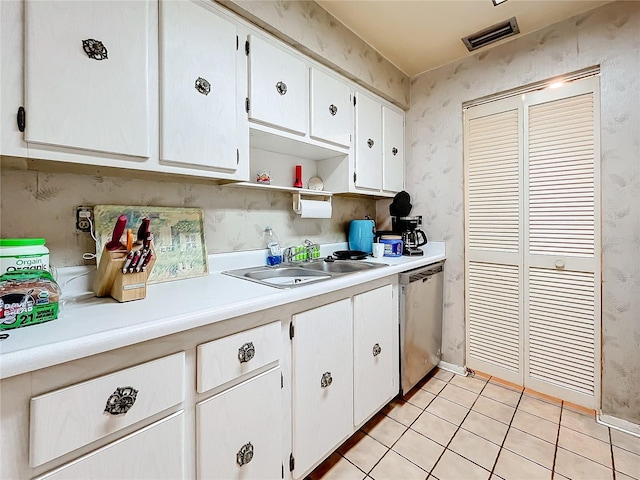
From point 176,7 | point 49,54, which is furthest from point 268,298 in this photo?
point 176,7

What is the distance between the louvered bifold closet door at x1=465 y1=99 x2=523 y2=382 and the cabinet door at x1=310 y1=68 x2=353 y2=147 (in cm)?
101

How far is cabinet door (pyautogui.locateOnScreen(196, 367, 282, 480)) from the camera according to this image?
36.2 inches

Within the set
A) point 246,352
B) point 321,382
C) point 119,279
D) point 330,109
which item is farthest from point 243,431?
point 330,109

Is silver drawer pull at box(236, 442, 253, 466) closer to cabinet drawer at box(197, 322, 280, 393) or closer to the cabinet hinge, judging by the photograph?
cabinet drawer at box(197, 322, 280, 393)

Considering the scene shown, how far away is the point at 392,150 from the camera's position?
238 cm

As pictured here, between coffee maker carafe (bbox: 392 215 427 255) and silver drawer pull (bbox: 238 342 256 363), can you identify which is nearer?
silver drawer pull (bbox: 238 342 256 363)

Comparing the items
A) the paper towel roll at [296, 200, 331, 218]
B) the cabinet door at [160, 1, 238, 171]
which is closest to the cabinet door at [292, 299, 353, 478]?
the paper towel roll at [296, 200, 331, 218]

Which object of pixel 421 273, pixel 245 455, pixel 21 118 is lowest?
pixel 245 455

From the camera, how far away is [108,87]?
0.98 m

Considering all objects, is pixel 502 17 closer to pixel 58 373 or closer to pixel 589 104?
pixel 589 104

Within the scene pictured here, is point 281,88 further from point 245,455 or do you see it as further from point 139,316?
point 245,455

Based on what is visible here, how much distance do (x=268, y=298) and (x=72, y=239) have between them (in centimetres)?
84

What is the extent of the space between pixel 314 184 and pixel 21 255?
62.2 inches

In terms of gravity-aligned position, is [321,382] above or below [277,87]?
below
